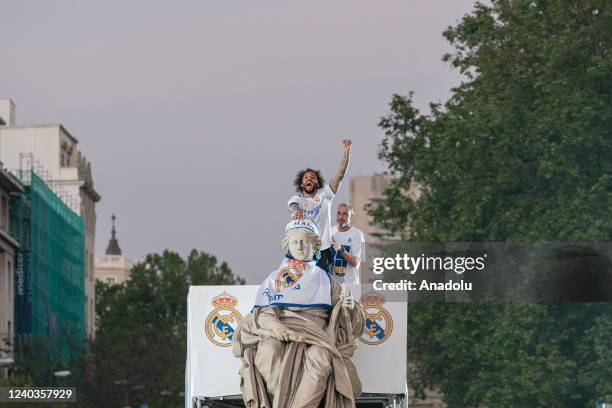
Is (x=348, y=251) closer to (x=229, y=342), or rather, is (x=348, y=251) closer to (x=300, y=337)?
(x=229, y=342)

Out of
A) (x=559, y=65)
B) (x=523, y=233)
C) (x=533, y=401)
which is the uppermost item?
(x=559, y=65)

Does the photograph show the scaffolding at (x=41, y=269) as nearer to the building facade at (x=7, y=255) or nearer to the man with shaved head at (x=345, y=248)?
the building facade at (x=7, y=255)

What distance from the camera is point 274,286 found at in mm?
18391

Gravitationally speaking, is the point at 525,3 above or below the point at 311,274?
above

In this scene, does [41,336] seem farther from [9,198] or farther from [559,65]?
[559,65]

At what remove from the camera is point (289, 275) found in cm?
1841

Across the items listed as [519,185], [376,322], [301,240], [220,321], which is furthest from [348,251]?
[519,185]

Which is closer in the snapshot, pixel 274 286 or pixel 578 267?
pixel 274 286

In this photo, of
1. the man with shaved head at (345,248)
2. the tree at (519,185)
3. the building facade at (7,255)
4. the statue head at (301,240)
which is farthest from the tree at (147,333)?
the statue head at (301,240)

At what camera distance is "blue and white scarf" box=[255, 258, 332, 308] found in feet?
60.1

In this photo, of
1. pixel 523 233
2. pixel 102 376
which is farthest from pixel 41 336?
pixel 523 233

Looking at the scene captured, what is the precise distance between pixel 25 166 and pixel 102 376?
37.5 metres

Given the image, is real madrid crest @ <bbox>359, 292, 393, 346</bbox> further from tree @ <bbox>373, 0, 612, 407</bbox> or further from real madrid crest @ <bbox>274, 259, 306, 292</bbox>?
tree @ <bbox>373, 0, 612, 407</bbox>

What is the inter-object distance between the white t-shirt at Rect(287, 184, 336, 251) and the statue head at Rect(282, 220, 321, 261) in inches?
27.8
